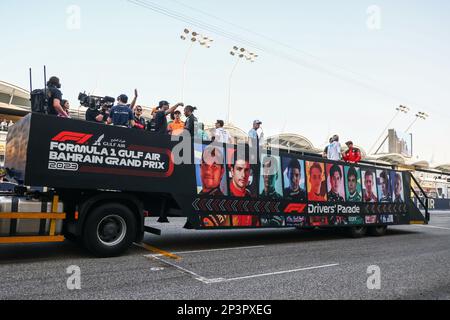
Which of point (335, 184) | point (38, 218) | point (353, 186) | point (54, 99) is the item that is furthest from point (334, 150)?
point (38, 218)

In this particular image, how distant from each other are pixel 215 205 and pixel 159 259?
176 centimetres

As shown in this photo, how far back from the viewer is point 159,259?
21.7 ft

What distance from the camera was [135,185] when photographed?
6.71 metres

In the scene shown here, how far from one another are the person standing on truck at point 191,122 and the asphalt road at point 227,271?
2614 millimetres

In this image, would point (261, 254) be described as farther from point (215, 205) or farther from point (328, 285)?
point (328, 285)

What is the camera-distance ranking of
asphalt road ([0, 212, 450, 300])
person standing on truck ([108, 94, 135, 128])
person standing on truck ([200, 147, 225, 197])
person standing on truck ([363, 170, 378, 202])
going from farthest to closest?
person standing on truck ([363, 170, 378, 202]) → person standing on truck ([200, 147, 225, 197]) → person standing on truck ([108, 94, 135, 128]) → asphalt road ([0, 212, 450, 300])

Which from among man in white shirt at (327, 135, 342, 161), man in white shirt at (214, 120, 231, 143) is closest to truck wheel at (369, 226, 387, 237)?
man in white shirt at (327, 135, 342, 161)

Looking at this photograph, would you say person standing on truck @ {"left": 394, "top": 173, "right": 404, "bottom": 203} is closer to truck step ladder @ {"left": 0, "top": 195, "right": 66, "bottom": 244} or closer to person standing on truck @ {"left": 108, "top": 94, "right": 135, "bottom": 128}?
person standing on truck @ {"left": 108, "top": 94, "right": 135, "bottom": 128}

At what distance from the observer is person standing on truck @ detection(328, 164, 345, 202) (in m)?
10.2

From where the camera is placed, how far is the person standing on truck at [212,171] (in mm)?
7668

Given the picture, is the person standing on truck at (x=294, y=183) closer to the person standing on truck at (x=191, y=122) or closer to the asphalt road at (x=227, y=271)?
the asphalt road at (x=227, y=271)

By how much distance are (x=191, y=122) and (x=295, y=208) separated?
3.54 meters

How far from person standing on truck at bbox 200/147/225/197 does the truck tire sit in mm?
1725
